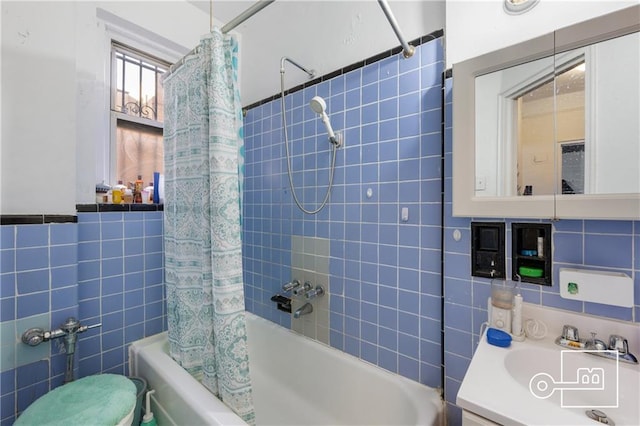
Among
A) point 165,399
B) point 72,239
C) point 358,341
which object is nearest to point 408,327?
point 358,341

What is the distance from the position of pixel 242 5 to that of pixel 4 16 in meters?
1.24

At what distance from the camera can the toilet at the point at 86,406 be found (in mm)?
909

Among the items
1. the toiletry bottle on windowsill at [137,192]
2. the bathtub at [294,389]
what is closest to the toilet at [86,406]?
the bathtub at [294,389]

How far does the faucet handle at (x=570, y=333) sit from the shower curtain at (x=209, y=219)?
112 cm

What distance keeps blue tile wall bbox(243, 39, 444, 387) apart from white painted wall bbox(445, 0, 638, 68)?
0.08m

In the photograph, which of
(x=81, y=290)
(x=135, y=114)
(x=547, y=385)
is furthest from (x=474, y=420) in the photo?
(x=135, y=114)

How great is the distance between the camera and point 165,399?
1.24 metres

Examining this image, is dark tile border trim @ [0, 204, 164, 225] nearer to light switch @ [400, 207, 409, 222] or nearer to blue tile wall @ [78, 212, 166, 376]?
blue tile wall @ [78, 212, 166, 376]

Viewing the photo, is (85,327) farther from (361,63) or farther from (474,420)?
(361,63)

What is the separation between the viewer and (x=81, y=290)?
137cm

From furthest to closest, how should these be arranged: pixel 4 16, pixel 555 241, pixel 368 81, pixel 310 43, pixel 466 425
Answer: pixel 310 43 → pixel 368 81 → pixel 4 16 → pixel 555 241 → pixel 466 425

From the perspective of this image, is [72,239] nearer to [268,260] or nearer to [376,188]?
[268,260]

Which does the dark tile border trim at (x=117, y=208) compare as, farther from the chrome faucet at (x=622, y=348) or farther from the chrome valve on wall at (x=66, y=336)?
the chrome faucet at (x=622, y=348)

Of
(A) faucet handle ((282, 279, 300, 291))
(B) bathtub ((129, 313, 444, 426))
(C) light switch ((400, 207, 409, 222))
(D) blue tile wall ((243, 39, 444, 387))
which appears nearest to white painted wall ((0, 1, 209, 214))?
(B) bathtub ((129, 313, 444, 426))
